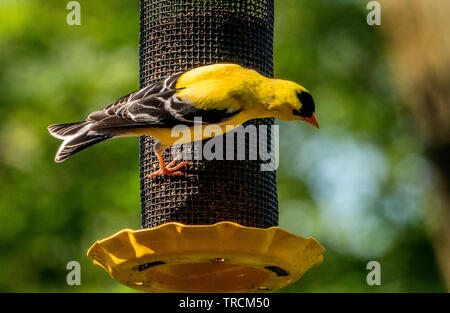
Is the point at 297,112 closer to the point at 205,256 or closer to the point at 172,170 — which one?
the point at 172,170

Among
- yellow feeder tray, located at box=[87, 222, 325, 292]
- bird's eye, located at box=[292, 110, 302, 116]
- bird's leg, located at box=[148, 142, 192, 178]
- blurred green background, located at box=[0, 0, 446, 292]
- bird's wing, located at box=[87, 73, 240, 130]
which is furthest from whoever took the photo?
blurred green background, located at box=[0, 0, 446, 292]

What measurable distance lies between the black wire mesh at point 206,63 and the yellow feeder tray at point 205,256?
1.63 feet

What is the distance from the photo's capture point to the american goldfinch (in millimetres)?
6301

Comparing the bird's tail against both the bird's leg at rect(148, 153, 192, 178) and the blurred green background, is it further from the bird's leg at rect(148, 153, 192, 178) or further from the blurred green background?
the blurred green background

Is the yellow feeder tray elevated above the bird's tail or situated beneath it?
situated beneath

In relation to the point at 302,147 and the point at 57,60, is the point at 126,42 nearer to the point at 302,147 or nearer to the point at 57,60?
the point at 57,60

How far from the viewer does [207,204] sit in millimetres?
6793

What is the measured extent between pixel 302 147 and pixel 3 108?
16.0 feet

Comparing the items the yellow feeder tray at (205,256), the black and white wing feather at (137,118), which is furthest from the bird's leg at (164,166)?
the yellow feeder tray at (205,256)

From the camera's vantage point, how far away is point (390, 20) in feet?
19.2

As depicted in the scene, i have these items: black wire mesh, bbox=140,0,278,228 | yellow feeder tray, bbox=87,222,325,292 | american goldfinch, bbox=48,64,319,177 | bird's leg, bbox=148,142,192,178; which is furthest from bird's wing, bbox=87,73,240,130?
yellow feeder tray, bbox=87,222,325,292

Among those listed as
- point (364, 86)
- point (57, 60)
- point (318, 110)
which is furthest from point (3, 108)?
point (364, 86)

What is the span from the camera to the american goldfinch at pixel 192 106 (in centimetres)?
630

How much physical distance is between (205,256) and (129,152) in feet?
18.5
